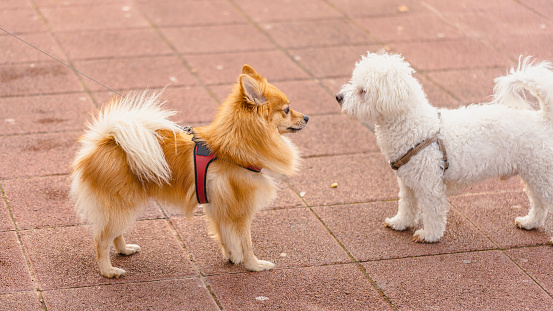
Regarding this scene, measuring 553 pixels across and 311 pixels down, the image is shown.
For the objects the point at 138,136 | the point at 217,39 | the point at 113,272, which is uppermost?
the point at 138,136

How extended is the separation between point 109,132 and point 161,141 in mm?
356

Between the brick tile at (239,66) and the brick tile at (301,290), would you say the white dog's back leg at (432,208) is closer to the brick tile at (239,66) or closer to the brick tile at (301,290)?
the brick tile at (301,290)

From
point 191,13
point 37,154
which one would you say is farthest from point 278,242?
point 191,13

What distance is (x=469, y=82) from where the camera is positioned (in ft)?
26.3

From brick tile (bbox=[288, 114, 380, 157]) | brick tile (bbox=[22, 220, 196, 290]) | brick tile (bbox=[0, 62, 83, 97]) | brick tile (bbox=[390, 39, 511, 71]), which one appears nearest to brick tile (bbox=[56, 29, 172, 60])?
brick tile (bbox=[0, 62, 83, 97])

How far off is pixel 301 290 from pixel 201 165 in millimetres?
1128

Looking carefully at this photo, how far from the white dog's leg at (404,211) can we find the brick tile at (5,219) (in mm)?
3054

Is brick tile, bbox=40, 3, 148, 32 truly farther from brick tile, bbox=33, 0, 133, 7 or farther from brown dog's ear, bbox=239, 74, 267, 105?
brown dog's ear, bbox=239, 74, 267, 105

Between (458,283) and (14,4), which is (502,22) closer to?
(458,283)

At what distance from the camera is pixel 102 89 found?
761cm

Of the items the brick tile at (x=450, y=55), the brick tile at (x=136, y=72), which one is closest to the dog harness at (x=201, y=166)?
the brick tile at (x=136, y=72)

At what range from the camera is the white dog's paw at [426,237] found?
497 centimetres

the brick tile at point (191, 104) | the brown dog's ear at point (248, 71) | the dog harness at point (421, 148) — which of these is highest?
the brown dog's ear at point (248, 71)

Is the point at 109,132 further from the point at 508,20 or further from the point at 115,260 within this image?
the point at 508,20
